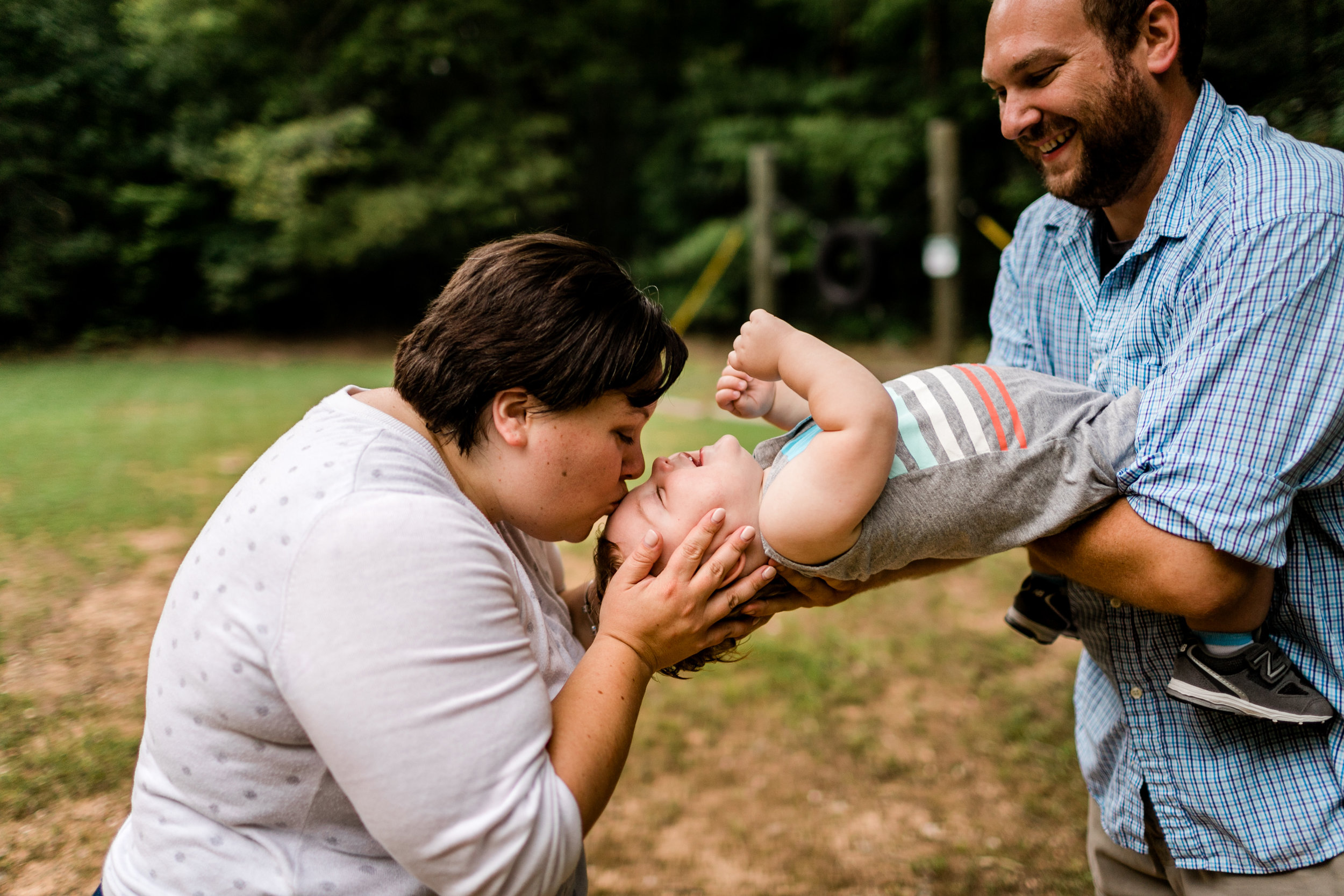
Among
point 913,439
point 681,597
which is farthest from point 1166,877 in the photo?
point 681,597

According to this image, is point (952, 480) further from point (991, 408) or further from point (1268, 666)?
point (1268, 666)

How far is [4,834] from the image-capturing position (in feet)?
7.37

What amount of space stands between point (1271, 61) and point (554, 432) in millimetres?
2444

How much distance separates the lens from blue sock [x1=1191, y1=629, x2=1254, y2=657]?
5.33 ft

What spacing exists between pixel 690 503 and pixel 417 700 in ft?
2.70

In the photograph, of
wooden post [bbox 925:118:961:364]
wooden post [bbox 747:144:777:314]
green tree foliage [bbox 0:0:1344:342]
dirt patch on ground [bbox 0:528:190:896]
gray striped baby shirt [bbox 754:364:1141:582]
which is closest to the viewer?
gray striped baby shirt [bbox 754:364:1141:582]

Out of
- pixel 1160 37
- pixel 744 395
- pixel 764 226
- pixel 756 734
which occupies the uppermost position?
pixel 1160 37

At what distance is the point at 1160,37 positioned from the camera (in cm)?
174

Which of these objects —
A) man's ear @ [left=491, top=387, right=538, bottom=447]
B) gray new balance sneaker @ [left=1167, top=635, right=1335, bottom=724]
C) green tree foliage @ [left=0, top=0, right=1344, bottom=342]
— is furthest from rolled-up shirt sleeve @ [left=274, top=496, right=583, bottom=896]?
green tree foliage @ [left=0, top=0, right=1344, bottom=342]

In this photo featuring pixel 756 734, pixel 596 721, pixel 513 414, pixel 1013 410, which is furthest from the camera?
pixel 756 734

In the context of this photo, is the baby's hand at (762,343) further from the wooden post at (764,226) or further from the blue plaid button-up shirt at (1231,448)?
the wooden post at (764,226)

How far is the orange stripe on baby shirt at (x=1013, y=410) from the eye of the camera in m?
1.68

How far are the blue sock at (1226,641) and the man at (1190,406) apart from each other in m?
0.07

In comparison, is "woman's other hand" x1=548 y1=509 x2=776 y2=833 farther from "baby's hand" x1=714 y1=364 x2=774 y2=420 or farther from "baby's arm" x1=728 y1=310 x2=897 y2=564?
"baby's hand" x1=714 y1=364 x2=774 y2=420
